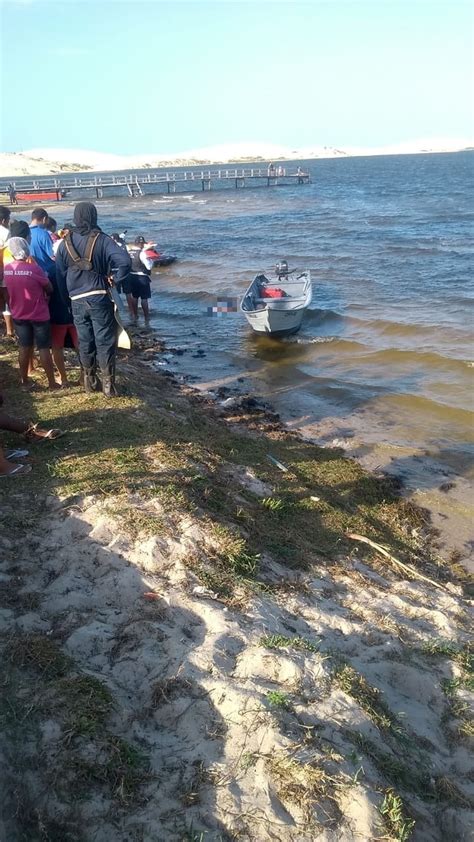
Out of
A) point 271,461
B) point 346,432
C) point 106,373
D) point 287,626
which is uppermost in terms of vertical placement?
point 106,373

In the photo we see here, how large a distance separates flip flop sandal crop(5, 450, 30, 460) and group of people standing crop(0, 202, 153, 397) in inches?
62.1

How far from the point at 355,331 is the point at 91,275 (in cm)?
1092

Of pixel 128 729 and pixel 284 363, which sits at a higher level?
pixel 128 729

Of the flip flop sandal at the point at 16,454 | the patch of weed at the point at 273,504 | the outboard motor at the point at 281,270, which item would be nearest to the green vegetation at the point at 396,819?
the patch of weed at the point at 273,504

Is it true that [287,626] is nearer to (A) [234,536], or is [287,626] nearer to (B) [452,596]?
(A) [234,536]

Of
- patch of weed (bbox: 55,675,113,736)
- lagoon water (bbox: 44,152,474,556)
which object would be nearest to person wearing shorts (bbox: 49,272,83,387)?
lagoon water (bbox: 44,152,474,556)

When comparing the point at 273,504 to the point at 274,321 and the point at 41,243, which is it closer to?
the point at 41,243

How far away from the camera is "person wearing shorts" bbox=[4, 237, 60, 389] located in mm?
6488

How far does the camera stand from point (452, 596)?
17.6ft

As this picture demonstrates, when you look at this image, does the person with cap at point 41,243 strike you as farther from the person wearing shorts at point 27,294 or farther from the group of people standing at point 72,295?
the person wearing shorts at point 27,294

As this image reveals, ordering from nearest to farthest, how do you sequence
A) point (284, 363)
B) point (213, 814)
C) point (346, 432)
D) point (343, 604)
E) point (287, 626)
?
point (213, 814), point (287, 626), point (343, 604), point (346, 432), point (284, 363)

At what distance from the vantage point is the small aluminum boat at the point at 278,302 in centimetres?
1473

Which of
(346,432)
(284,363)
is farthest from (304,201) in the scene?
(346,432)

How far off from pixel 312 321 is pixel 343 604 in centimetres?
1324
